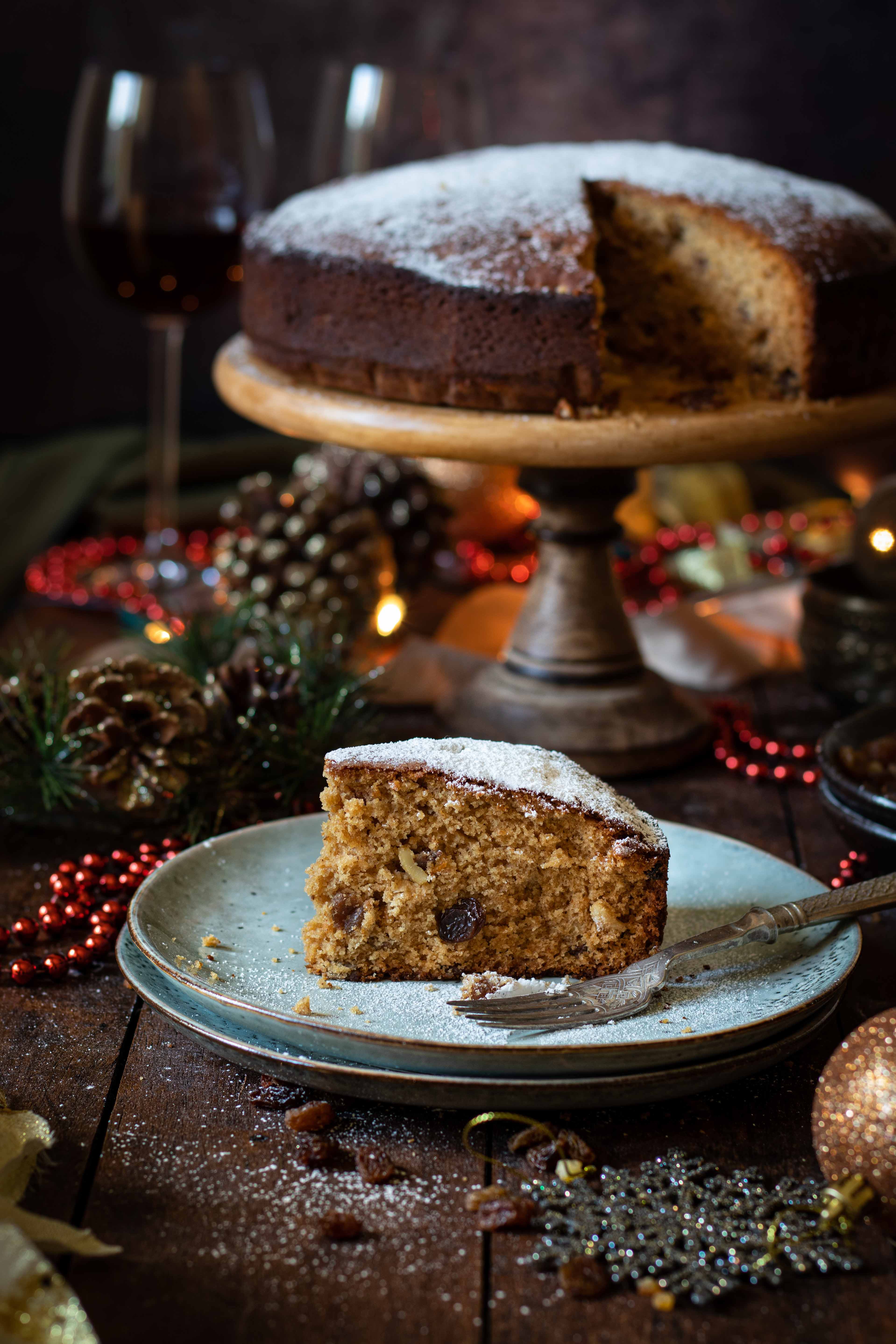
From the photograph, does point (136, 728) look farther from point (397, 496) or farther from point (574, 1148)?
point (397, 496)

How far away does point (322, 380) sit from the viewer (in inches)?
72.1

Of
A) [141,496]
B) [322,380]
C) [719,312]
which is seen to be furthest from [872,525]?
[141,496]

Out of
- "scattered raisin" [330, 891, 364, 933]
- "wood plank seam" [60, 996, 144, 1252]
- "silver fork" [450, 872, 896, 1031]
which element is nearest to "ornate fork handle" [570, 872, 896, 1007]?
"silver fork" [450, 872, 896, 1031]

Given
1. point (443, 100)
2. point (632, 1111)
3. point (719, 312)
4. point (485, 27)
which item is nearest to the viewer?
point (632, 1111)

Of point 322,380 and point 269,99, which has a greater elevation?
point 269,99

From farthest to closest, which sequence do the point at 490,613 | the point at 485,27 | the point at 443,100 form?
the point at 485,27, the point at 443,100, the point at 490,613

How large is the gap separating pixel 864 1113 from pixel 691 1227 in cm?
15

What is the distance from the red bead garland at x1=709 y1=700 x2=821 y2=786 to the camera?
1844 mm

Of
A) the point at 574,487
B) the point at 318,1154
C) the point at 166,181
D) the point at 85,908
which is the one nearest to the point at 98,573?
the point at 166,181

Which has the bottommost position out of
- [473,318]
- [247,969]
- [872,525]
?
[247,969]

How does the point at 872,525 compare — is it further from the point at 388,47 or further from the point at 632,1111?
the point at 388,47

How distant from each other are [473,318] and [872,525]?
66 cm

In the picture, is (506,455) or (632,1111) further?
(506,455)

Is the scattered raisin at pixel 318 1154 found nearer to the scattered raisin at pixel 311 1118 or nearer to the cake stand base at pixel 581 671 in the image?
the scattered raisin at pixel 311 1118
